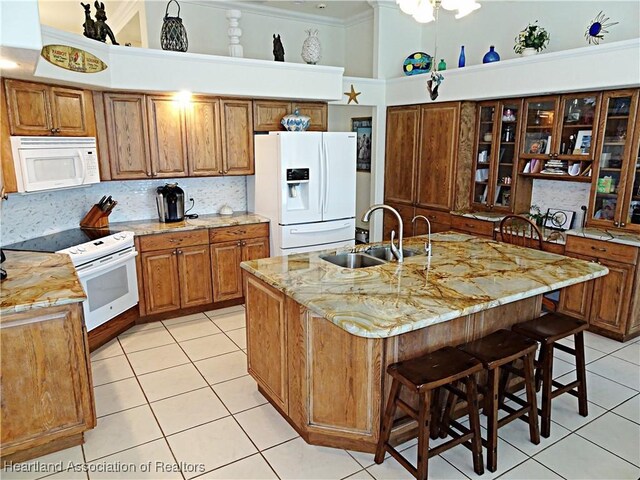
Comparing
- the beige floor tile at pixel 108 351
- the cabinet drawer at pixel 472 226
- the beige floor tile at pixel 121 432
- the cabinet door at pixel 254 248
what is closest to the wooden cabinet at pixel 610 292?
the cabinet drawer at pixel 472 226

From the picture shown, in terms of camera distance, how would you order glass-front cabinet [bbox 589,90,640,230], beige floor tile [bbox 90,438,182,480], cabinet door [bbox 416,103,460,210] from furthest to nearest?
cabinet door [bbox 416,103,460,210] → glass-front cabinet [bbox 589,90,640,230] → beige floor tile [bbox 90,438,182,480]

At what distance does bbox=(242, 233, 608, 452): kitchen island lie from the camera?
2.19 meters

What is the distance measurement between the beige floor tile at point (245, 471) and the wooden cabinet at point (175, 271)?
2191mm

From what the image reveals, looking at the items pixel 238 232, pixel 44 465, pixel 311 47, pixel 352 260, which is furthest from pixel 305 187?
pixel 44 465

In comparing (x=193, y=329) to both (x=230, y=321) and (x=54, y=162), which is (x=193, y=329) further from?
(x=54, y=162)

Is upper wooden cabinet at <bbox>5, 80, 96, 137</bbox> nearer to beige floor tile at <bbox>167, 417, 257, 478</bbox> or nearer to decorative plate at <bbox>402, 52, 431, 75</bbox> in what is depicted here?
beige floor tile at <bbox>167, 417, 257, 478</bbox>

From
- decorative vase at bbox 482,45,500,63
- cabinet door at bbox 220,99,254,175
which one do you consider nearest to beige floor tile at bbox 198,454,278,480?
cabinet door at bbox 220,99,254,175

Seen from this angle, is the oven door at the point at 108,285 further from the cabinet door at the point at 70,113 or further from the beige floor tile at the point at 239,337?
the cabinet door at the point at 70,113

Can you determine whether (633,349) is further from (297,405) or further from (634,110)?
(297,405)

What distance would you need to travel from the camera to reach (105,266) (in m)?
3.52

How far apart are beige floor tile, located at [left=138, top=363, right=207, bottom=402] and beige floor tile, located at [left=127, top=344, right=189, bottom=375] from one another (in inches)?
3.1

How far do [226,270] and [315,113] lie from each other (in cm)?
204

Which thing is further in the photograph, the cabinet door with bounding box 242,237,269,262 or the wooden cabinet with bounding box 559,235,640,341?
the cabinet door with bounding box 242,237,269,262

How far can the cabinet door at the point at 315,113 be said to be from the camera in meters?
4.97
